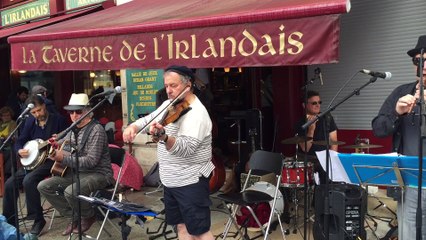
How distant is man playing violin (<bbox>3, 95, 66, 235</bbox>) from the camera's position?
5148 mm

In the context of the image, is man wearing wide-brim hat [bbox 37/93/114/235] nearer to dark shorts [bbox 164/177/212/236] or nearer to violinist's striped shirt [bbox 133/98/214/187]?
violinist's striped shirt [bbox 133/98/214/187]

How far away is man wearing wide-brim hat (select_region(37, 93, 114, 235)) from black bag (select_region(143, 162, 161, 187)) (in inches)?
88.4

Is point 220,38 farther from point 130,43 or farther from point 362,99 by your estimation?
point 362,99

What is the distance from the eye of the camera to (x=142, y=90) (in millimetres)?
7746

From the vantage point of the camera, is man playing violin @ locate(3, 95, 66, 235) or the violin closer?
the violin

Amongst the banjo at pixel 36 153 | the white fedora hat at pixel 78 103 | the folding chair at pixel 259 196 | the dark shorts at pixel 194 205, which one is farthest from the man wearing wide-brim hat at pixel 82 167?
the dark shorts at pixel 194 205

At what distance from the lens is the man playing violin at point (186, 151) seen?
130 inches

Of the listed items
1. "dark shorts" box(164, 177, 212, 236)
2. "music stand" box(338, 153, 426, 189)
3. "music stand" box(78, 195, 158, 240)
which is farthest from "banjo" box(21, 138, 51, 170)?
"music stand" box(338, 153, 426, 189)

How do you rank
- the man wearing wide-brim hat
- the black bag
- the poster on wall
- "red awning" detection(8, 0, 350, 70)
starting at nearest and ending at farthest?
"red awning" detection(8, 0, 350, 70), the man wearing wide-brim hat, the black bag, the poster on wall

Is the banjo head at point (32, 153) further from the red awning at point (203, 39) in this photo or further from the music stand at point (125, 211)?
the music stand at point (125, 211)

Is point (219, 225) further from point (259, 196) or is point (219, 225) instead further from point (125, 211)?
point (125, 211)

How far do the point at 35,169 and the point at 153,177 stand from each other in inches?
94.3

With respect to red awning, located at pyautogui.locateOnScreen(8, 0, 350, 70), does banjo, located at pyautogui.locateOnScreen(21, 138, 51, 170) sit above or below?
below

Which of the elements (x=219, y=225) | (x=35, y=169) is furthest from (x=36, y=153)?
(x=219, y=225)
